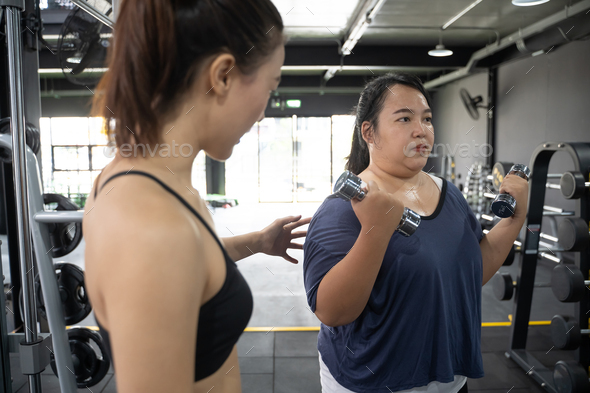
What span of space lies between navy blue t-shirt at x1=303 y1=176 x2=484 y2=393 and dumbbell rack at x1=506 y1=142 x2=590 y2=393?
1.58 m

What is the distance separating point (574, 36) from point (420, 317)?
517 cm

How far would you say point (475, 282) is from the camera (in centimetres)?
117

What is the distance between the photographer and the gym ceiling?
541 cm

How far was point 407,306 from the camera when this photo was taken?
1068mm

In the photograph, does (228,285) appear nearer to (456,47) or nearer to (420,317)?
(420,317)

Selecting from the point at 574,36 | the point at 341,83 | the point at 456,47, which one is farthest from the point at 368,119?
the point at 341,83

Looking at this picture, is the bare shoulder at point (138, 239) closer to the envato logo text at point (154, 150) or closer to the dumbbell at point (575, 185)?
the envato logo text at point (154, 150)

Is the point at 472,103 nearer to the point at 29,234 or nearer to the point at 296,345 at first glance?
the point at 296,345

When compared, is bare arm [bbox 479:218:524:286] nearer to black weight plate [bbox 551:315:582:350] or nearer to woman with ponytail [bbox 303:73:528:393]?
woman with ponytail [bbox 303:73:528:393]

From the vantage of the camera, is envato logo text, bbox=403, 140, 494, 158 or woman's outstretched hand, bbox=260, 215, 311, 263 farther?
envato logo text, bbox=403, 140, 494, 158

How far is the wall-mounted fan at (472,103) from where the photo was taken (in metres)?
8.69

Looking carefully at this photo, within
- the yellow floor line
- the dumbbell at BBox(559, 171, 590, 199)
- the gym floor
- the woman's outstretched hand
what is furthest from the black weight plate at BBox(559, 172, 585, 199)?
the woman's outstretched hand

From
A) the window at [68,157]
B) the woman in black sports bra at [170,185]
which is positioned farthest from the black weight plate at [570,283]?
the window at [68,157]

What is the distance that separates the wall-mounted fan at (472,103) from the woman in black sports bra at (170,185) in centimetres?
901
